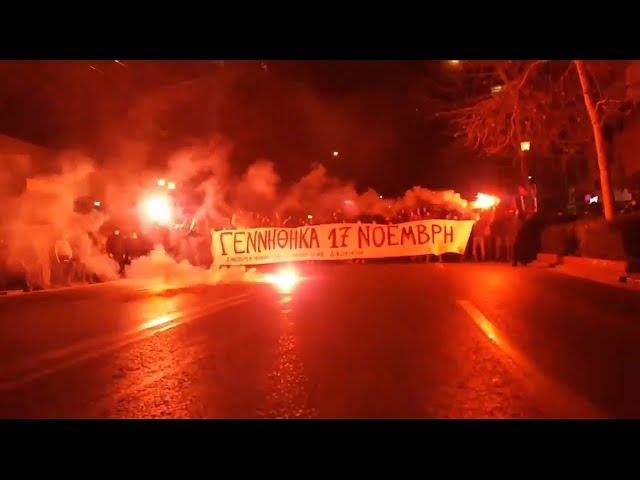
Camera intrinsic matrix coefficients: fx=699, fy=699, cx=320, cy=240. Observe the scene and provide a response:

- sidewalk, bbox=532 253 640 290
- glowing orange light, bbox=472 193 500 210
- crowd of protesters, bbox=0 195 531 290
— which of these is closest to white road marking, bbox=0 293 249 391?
crowd of protesters, bbox=0 195 531 290

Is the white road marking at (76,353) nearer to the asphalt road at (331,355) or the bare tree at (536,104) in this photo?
the asphalt road at (331,355)

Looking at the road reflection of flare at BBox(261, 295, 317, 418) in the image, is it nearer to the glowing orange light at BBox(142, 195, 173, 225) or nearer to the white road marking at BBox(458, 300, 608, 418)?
the white road marking at BBox(458, 300, 608, 418)

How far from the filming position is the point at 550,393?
5.98 meters

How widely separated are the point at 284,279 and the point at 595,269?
27.2 feet

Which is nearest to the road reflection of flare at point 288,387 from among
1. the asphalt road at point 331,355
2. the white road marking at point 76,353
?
the asphalt road at point 331,355

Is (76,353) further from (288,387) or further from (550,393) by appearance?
(550,393)

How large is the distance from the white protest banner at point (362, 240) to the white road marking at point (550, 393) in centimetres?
1609

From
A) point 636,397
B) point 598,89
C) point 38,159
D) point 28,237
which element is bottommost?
point 636,397

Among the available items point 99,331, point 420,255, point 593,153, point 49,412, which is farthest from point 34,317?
point 593,153

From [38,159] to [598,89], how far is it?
17369 mm

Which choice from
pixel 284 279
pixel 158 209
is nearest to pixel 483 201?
pixel 284 279

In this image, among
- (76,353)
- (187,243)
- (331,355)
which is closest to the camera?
(331,355)
